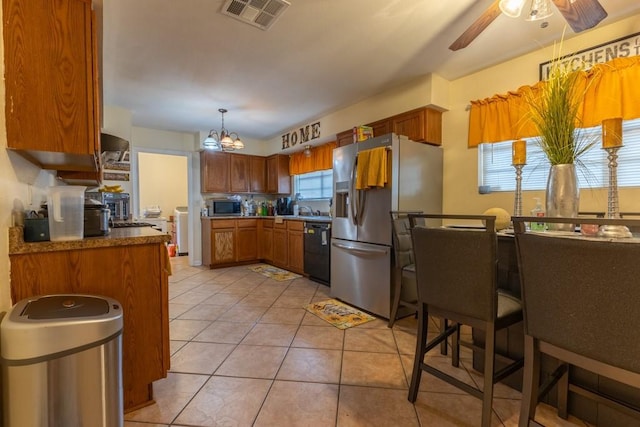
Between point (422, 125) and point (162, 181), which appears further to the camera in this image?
point (162, 181)

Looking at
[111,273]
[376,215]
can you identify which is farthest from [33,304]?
[376,215]

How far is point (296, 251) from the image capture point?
4.42 meters

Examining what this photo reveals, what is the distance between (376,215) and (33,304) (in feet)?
7.93

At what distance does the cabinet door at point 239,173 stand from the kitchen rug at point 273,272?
4.98 ft

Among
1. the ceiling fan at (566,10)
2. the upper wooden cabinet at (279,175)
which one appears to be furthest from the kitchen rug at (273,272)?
the ceiling fan at (566,10)

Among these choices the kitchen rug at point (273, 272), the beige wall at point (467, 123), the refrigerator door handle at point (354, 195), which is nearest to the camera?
the beige wall at point (467, 123)

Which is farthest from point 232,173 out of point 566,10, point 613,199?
point 613,199

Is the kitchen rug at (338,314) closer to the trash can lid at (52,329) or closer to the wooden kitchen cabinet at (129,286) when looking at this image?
the wooden kitchen cabinet at (129,286)

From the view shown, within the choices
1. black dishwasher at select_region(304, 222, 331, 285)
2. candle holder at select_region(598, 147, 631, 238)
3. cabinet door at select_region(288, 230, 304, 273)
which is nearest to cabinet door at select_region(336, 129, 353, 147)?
black dishwasher at select_region(304, 222, 331, 285)

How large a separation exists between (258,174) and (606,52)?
16.2 feet

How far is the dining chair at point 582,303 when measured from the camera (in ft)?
2.79

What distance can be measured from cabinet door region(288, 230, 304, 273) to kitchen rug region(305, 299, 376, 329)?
47.5 inches

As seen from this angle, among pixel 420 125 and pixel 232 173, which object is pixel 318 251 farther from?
pixel 232 173

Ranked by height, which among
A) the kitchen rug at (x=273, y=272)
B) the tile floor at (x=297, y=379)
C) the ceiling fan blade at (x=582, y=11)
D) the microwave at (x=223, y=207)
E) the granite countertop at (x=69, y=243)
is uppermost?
the ceiling fan blade at (x=582, y=11)
